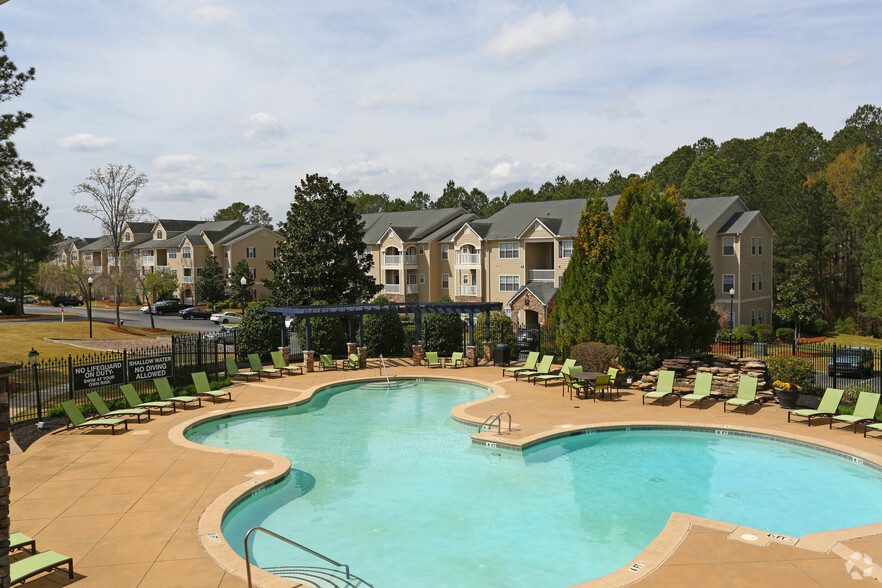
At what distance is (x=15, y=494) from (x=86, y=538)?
335cm

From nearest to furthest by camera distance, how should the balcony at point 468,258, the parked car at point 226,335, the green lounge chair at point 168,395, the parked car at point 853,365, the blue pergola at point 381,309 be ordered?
the green lounge chair at point 168,395 < the parked car at point 853,365 < the blue pergola at point 381,309 < the parked car at point 226,335 < the balcony at point 468,258

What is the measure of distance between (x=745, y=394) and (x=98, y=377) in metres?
21.6

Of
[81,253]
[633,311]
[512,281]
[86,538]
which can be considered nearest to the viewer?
[86,538]

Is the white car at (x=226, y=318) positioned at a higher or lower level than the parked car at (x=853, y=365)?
higher

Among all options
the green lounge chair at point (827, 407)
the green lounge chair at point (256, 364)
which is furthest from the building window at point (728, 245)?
the green lounge chair at point (256, 364)

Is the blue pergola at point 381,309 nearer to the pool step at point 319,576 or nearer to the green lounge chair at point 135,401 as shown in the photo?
the green lounge chair at point 135,401

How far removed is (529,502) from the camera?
13.6m

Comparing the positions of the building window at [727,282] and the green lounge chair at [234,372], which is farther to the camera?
the building window at [727,282]

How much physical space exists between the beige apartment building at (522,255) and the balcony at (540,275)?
0.29 ft

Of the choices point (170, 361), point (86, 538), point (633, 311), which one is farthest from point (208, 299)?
point (86, 538)

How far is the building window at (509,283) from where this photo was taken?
56250mm

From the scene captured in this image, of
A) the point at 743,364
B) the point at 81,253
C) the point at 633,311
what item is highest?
the point at 81,253

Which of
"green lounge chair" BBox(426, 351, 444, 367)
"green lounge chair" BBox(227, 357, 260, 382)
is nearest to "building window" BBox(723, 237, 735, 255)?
"green lounge chair" BBox(426, 351, 444, 367)

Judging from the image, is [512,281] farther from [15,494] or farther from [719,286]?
[15,494]
